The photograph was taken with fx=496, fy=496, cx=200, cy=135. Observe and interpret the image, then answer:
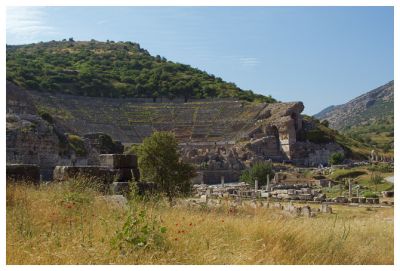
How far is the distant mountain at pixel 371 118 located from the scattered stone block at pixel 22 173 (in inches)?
3300

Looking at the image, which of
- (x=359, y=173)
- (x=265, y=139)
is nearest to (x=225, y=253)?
(x=359, y=173)

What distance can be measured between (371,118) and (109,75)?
80982mm

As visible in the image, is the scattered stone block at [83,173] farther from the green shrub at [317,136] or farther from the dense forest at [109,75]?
the green shrub at [317,136]

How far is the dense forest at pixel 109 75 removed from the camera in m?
87.6

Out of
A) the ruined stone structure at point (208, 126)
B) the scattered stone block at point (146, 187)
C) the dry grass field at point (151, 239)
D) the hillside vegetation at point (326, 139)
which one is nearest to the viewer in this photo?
the dry grass field at point (151, 239)

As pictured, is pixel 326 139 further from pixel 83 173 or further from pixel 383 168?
pixel 83 173

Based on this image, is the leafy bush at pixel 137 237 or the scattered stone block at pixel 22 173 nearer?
the leafy bush at pixel 137 237

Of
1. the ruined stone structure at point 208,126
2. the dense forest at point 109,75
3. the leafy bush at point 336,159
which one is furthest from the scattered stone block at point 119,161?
the dense forest at point 109,75

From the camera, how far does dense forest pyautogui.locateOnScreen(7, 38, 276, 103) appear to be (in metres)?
87.6

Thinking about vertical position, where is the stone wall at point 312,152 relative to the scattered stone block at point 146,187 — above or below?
above

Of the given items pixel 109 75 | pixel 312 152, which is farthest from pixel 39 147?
pixel 109 75

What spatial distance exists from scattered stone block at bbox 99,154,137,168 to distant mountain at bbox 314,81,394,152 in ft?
266

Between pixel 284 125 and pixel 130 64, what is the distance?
5609 centimetres

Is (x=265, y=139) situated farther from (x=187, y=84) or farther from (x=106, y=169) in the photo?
(x=106, y=169)
